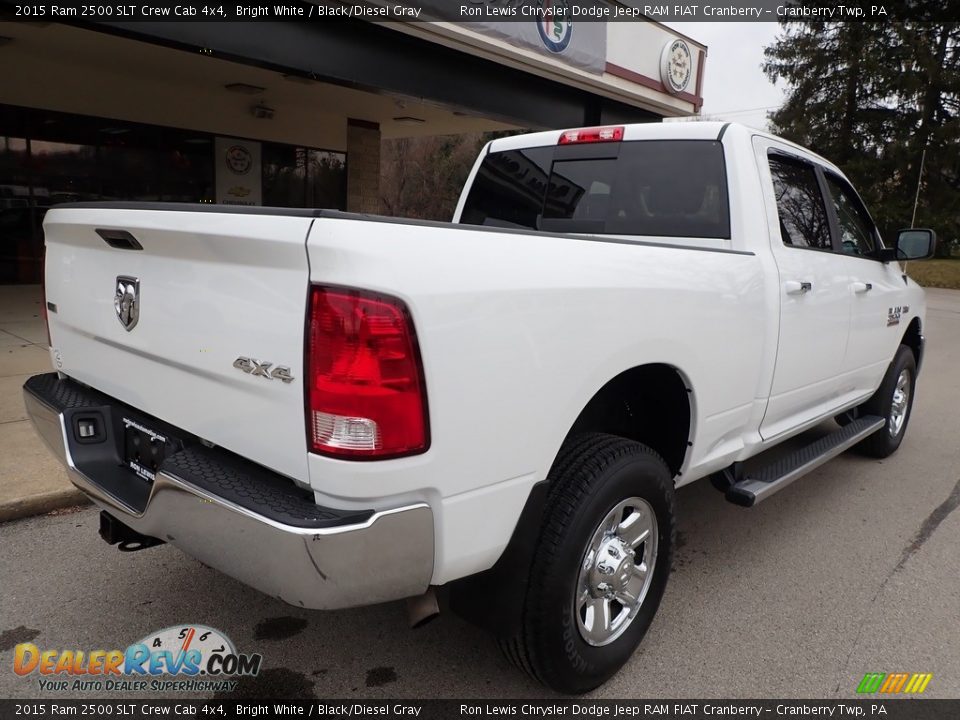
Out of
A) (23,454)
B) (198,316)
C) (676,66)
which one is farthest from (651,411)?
(676,66)

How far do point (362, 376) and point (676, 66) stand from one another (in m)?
13.3

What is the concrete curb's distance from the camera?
3578mm

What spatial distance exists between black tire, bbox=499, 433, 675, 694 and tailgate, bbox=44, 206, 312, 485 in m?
0.80

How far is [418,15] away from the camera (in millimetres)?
7848

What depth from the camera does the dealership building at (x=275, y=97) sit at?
26.0ft

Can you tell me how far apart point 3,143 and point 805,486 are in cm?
1194

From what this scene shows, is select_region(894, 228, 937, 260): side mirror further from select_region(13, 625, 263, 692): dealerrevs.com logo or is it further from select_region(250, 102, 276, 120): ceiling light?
select_region(250, 102, 276, 120): ceiling light

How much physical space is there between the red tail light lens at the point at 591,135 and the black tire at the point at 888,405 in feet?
9.27

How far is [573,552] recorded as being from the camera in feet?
7.06

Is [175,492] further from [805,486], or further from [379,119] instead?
[379,119]

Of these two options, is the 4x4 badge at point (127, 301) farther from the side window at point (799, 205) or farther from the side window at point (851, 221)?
the side window at point (851, 221)

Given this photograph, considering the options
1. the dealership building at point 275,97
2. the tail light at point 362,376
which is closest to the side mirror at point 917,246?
the tail light at point 362,376

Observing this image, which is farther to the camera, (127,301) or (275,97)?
(275,97)

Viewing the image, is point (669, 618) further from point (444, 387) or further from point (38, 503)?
point (38, 503)
